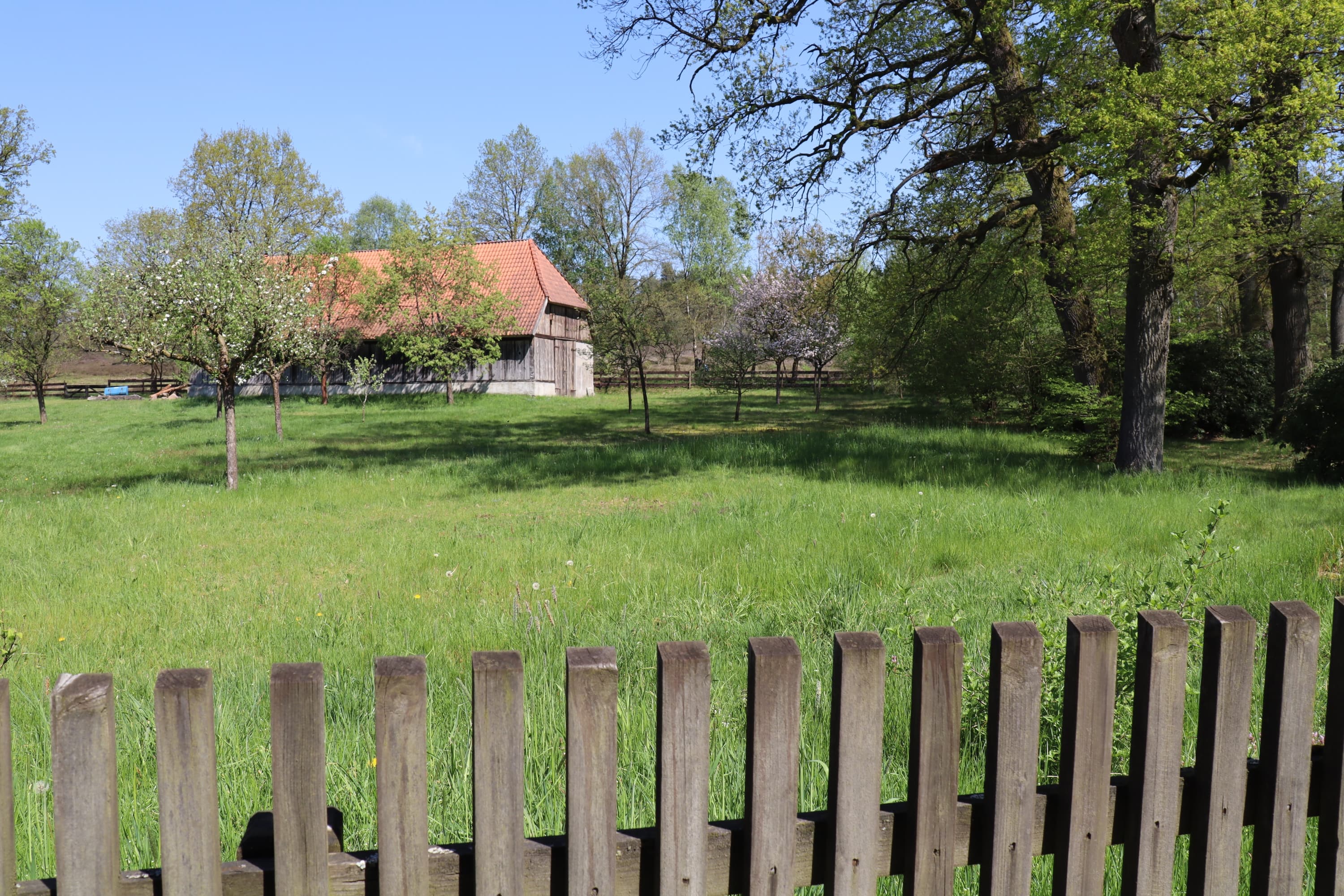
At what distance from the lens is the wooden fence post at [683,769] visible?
153cm

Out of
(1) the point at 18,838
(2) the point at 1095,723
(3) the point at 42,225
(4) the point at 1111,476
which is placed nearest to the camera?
(2) the point at 1095,723

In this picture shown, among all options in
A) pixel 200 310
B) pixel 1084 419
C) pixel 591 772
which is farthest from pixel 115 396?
pixel 591 772

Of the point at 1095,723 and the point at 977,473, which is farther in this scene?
the point at 977,473

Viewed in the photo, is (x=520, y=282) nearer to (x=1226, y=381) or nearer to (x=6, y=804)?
(x=1226, y=381)

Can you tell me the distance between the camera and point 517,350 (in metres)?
41.1

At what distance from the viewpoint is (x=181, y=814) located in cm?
144

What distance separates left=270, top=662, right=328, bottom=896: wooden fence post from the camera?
145cm

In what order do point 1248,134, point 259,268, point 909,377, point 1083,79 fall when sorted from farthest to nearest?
point 909,377, point 259,268, point 1083,79, point 1248,134

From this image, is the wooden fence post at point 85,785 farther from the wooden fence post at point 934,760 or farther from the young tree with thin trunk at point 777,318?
the young tree with thin trunk at point 777,318

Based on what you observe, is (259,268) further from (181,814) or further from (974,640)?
(181,814)

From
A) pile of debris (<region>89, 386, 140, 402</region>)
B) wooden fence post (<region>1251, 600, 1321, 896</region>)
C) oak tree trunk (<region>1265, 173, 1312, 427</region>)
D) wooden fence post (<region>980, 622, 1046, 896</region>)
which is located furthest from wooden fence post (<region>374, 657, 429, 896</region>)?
pile of debris (<region>89, 386, 140, 402</region>)

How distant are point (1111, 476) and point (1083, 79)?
5998 mm

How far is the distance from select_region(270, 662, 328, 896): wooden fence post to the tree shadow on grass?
10.6 metres

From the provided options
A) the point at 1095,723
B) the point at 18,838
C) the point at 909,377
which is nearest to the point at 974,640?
the point at 1095,723
